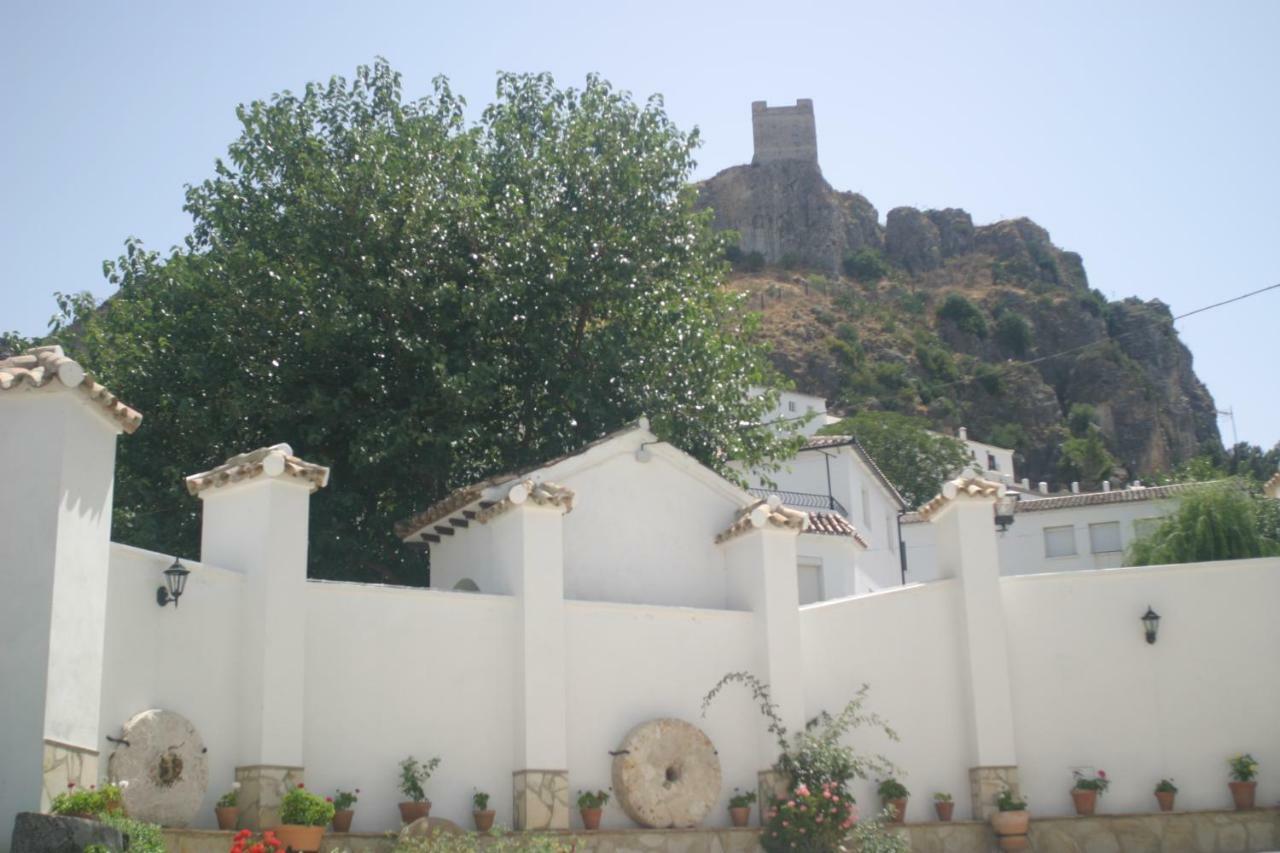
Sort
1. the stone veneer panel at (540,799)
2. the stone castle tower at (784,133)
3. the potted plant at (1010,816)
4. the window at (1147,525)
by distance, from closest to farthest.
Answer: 1. the stone veneer panel at (540,799)
2. the potted plant at (1010,816)
3. the window at (1147,525)
4. the stone castle tower at (784,133)

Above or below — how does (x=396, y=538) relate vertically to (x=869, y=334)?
below

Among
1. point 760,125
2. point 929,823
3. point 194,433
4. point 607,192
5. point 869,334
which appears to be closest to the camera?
point 929,823

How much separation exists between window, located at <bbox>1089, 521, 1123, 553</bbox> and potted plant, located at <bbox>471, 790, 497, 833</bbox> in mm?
38537

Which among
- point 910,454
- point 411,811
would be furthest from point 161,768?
point 910,454

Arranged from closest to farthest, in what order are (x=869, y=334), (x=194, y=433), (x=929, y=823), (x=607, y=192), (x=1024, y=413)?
1. (x=929, y=823)
2. (x=194, y=433)
3. (x=607, y=192)
4. (x=1024, y=413)
5. (x=869, y=334)

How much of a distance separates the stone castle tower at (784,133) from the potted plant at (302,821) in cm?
12070

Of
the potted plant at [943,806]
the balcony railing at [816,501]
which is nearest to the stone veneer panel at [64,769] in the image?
the potted plant at [943,806]

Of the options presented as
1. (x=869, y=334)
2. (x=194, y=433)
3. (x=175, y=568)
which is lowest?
(x=175, y=568)

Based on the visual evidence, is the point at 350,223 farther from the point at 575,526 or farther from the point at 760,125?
the point at 760,125

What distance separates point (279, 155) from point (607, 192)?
6526 mm

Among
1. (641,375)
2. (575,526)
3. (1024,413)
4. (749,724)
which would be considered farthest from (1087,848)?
(1024,413)

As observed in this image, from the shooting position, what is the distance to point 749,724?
1883 centimetres

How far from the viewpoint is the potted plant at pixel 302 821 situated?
14.0 meters

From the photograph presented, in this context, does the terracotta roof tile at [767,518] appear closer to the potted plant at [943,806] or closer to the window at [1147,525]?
the potted plant at [943,806]
